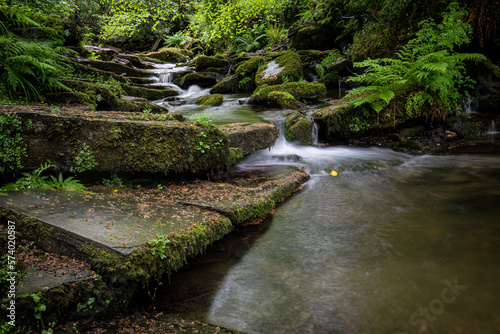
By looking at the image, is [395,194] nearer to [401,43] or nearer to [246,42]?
[401,43]

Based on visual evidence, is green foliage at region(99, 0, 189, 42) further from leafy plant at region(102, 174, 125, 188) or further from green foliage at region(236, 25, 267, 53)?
leafy plant at region(102, 174, 125, 188)

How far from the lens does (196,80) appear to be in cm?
1489

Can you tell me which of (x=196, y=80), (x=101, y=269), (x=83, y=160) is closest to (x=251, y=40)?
(x=196, y=80)

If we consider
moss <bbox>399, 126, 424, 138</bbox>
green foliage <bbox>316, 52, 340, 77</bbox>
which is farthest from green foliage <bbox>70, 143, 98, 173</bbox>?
green foliage <bbox>316, 52, 340, 77</bbox>

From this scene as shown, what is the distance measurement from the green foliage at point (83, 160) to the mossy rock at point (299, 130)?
18.2 feet

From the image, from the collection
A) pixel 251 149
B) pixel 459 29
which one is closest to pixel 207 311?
pixel 251 149

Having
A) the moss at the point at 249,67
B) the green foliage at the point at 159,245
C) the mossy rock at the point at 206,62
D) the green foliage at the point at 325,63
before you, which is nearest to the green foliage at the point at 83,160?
the green foliage at the point at 159,245

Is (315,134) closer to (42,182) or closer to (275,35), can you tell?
(42,182)

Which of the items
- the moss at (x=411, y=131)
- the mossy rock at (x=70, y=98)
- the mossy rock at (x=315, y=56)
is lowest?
the moss at (x=411, y=131)

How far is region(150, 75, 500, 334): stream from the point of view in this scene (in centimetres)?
234

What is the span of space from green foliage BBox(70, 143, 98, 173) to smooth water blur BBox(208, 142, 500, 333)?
2479 mm

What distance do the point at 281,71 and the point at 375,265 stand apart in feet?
36.4

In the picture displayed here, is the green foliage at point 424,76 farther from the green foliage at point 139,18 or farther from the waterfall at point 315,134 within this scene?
the green foliage at point 139,18

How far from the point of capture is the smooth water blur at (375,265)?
7.63 ft
